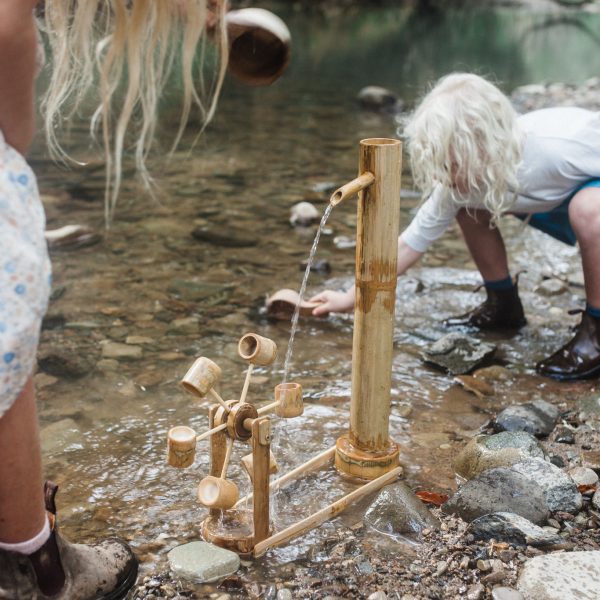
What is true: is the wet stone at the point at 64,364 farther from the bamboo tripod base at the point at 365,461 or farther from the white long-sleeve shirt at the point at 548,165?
the white long-sleeve shirt at the point at 548,165

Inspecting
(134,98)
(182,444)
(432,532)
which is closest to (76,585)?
(182,444)

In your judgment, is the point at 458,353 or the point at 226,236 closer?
the point at 458,353

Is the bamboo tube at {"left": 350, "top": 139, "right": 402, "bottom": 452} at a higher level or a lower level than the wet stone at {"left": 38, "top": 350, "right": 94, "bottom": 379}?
higher

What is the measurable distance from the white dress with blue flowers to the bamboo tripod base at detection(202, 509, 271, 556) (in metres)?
0.73

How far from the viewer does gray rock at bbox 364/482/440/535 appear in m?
1.93

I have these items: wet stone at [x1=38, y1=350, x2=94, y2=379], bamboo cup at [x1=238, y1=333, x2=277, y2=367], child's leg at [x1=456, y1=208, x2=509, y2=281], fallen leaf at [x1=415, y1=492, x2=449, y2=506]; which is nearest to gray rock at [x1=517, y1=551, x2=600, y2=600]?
fallen leaf at [x1=415, y1=492, x2=449, y2=506]

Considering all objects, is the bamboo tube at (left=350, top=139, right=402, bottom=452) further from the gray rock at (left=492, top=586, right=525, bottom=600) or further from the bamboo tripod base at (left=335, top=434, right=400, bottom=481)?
the gray rock at (left=492, top=586, right=525, bottom=600)

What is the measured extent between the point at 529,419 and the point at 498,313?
2.97ft

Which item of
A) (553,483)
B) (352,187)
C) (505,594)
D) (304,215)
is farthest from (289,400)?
(304,215)

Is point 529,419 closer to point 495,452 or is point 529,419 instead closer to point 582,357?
point 495,452

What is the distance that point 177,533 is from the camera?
6.34 ft

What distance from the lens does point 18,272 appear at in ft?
Answer: 4.08

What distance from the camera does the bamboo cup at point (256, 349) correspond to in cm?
173

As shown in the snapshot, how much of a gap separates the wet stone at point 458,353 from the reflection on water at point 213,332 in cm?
6
